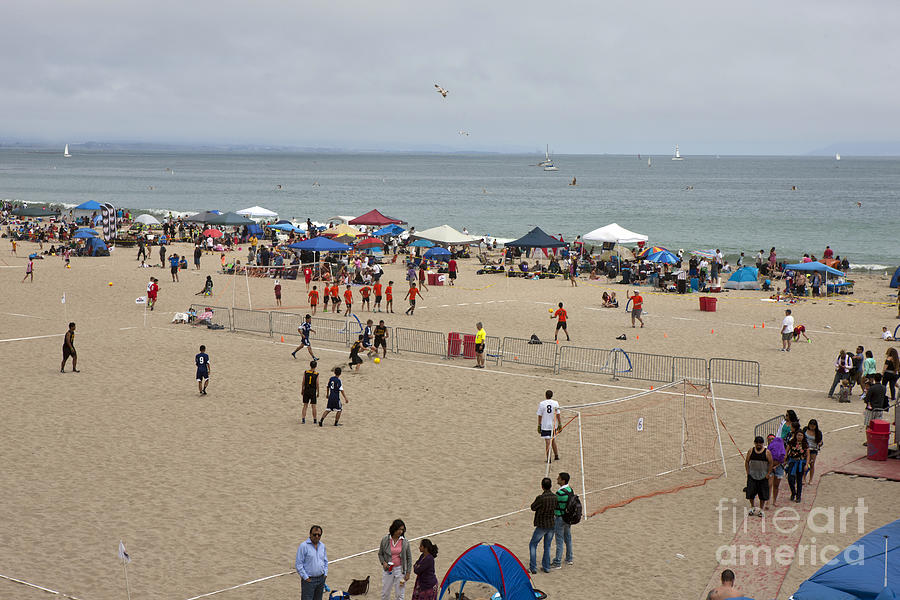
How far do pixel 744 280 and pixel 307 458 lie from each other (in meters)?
28.0

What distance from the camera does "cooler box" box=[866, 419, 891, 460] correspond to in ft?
46.4

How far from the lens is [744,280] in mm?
37688

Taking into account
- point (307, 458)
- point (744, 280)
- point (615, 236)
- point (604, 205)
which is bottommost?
point (307, 458)

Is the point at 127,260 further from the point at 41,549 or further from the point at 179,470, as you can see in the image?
the point at 41,549

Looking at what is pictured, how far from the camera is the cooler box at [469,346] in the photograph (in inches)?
906

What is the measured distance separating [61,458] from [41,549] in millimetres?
3898

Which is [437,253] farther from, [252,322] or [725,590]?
[725,590]

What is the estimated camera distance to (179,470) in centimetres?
1384

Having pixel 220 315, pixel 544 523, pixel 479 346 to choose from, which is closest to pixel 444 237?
pixel 220 315

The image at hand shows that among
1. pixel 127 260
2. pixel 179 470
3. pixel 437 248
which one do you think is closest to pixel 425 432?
pixel 179 470

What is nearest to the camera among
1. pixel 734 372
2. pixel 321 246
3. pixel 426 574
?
pixel 426 574

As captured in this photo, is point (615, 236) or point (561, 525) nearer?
point (561, 525)

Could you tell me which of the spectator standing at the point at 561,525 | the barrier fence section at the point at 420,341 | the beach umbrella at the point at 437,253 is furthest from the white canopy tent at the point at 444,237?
the spectator standing at the point at 561,525

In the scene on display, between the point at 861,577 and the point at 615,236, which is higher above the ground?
the point at 615,236
